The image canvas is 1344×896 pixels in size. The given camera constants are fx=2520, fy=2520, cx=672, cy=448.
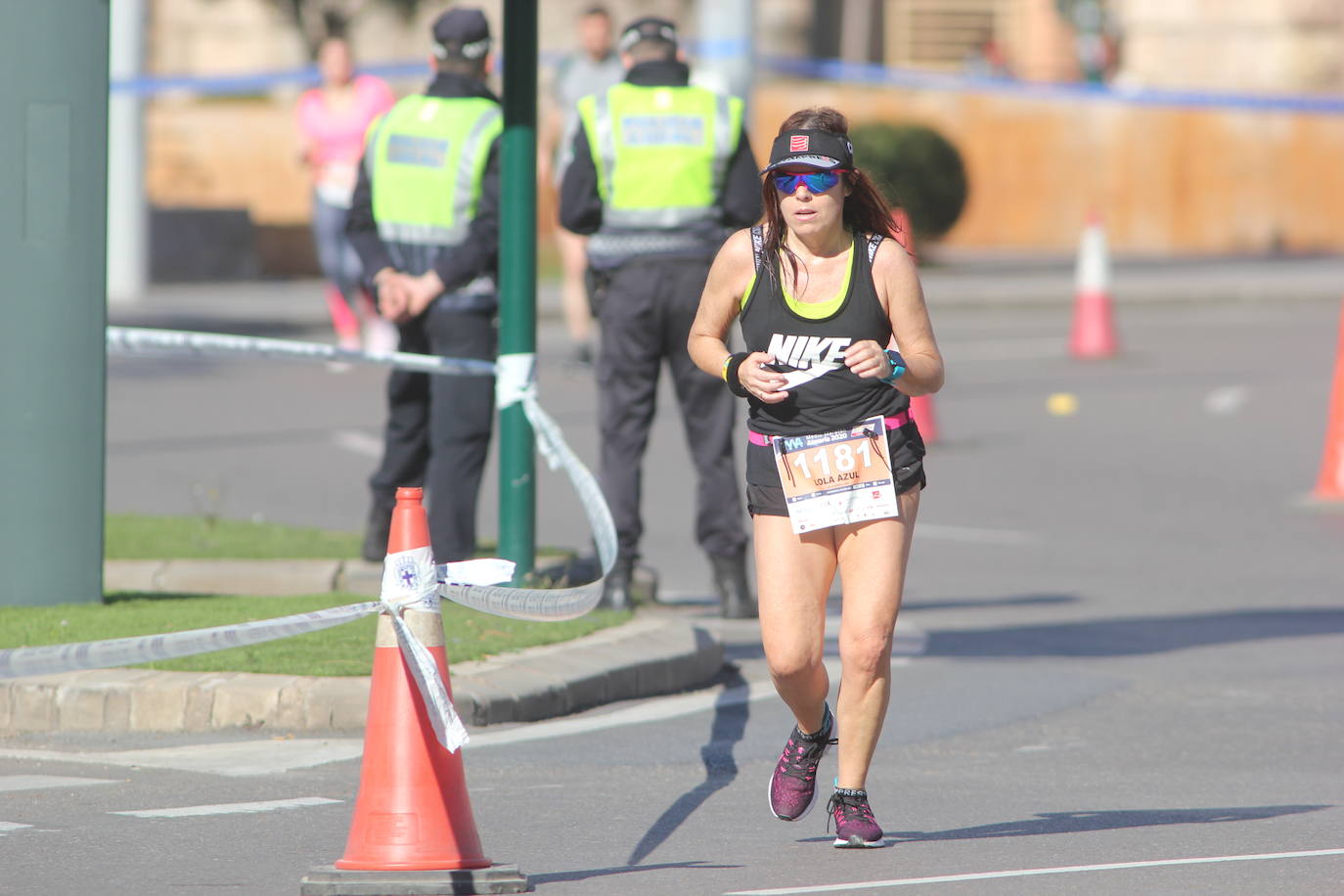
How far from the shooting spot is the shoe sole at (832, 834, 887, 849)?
5.67 meters

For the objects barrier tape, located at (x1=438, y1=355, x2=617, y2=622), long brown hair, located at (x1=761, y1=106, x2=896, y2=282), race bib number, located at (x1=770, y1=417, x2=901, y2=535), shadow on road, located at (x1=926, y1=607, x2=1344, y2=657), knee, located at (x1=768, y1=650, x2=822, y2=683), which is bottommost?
shadow on road, located at (x1=926, y1=607, x2=1344, y2=657)

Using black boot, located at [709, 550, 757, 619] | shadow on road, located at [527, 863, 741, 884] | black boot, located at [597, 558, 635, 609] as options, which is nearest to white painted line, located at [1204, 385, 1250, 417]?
black boot, located at [709, 550, 757, 619]

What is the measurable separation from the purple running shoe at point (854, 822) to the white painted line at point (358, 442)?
25.7 feet

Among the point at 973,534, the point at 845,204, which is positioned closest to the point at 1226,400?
the point at 973,534

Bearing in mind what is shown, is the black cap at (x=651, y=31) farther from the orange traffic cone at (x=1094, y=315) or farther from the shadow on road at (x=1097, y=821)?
the orange traffic cone at (x=1094, y=315)

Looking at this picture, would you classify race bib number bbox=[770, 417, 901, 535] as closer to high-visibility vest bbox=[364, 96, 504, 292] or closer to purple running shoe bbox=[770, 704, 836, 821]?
purple running shoe bbox=[770, 704, 836, 821]

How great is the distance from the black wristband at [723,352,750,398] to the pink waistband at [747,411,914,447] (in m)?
0.10

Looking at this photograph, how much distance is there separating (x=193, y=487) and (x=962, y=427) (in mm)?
6129

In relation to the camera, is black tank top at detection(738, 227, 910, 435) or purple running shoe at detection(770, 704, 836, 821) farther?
purple running shoe at detection(770, 704, 836, 821)

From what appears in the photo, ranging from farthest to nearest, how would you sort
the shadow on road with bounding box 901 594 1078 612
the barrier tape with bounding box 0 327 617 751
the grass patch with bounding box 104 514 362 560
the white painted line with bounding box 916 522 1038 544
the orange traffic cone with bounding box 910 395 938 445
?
the orange traffic cone with bounding box 910 395 938 445, the white painted line with bounding box 916 522 1038 544, the shadow on road with bounding box 901 594 1078 612, the grass patch with bounding box 104 514 362 560, the barrier tape with bounding box 0 327 617 751

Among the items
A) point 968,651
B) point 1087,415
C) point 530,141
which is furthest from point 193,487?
point 1087,415

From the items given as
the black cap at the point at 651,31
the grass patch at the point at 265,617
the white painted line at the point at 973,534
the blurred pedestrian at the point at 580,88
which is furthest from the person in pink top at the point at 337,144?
the grass patch at the point at 265,617

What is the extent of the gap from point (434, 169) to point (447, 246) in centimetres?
28

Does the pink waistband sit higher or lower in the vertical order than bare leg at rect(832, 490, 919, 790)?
higher
